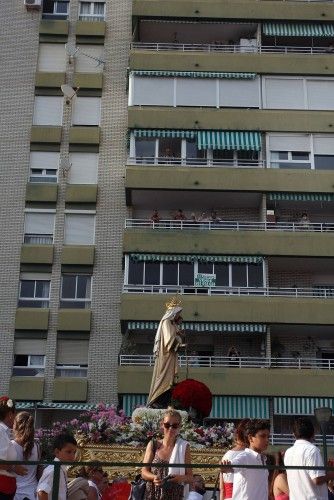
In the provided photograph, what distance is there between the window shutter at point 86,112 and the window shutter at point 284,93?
7521 mm

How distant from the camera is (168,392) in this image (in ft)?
60.3

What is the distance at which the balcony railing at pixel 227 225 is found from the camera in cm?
3070

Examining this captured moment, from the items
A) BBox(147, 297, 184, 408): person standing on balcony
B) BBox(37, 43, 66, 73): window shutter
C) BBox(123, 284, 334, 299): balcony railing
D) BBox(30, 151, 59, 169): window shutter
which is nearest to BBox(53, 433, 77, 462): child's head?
BBox(147, 297, 184, 408): person standing on balcony

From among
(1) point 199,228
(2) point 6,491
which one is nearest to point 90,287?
(1) point 199,228

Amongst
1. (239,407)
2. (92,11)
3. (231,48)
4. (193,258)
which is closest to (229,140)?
(231,48)

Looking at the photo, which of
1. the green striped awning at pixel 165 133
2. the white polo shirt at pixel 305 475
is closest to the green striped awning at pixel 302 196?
the green striped awning at pixel 165 133

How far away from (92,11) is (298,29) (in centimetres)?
979

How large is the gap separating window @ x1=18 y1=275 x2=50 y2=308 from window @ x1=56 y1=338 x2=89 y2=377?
6.05ft

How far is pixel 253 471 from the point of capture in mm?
7934

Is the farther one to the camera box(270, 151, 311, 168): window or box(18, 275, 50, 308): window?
box(270, 151, 311, 168): window

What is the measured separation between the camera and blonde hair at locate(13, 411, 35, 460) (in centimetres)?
800

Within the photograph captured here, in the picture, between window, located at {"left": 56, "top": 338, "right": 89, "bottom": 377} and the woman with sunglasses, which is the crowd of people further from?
window, located at {"left": 56, "top": 338, "right": 89, "bottom": 377}

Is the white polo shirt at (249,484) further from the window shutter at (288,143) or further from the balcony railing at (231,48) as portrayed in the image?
the balcony railing at (231,48)

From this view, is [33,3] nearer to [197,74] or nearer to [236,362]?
[197,74]
